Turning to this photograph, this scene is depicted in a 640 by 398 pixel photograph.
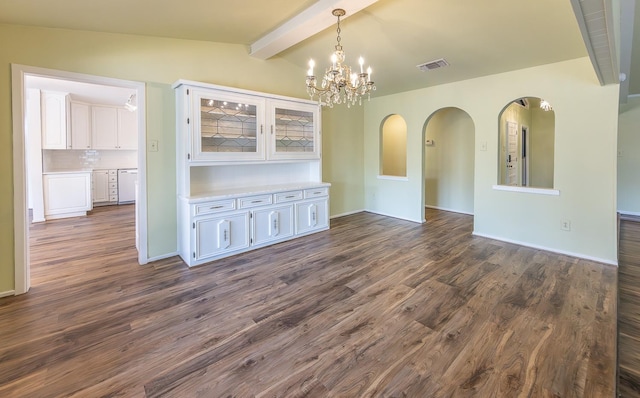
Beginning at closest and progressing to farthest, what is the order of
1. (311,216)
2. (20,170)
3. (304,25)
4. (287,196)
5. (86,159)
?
(20,170), (304,25), (287,196), (311,216), (86,159)

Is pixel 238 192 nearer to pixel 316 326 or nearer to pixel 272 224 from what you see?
pixel 272 224

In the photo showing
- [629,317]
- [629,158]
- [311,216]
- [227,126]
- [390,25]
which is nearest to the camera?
[629,317]

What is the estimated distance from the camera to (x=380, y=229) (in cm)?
515

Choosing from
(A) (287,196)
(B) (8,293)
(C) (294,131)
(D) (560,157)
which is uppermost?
(C) (294,131)

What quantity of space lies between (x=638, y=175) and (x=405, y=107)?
5183mm

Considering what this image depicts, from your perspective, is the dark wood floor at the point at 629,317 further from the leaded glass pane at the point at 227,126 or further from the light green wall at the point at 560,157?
the leaded glass pane at the point at 227,126

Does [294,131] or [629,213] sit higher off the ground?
[294,131]

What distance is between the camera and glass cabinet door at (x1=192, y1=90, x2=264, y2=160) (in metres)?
3.64

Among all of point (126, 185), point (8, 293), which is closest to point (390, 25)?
point (8, 293)

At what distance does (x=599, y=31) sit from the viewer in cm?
210

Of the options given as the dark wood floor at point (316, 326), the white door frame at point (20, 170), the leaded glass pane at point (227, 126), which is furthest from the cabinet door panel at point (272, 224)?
the white door frame at point (20, 170)

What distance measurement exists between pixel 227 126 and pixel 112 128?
5198 mm

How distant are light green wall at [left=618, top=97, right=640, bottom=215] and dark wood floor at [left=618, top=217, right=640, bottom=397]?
8.19 feet

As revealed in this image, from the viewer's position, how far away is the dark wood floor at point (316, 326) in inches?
69.6
